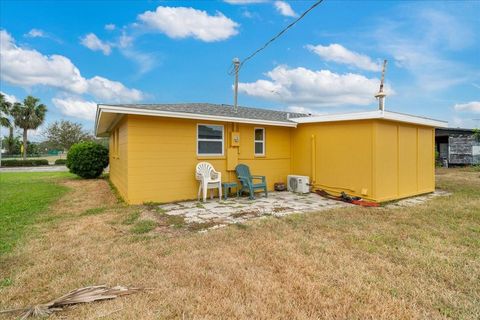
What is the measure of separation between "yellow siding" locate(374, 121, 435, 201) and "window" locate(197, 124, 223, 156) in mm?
4345

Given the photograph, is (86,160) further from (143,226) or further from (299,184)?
(299,184)

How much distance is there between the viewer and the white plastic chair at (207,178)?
7230 millimetres

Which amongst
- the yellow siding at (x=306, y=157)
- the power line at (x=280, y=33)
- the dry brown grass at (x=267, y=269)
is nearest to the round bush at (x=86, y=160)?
A: the yellow siding at (x=306, y=157)

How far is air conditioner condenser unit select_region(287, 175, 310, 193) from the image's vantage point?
873 centimetres

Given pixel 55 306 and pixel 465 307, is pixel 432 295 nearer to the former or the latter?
pixel 465 307

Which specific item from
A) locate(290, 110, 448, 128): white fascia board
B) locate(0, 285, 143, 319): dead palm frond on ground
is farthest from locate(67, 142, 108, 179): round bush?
locate(0, 285, 143, 319): dead palm frond on ground

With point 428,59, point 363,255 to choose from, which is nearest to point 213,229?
point 363,255

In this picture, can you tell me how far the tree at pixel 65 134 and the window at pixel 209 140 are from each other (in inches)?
1203

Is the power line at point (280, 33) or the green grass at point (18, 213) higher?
the power line at point (280, 33)

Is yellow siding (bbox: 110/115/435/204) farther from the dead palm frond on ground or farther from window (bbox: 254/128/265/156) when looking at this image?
the dead palm frond on ground

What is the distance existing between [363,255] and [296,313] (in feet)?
5.69

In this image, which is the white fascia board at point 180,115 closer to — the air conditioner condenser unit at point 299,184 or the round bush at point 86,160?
the air conditioner condenser unit at point 299,184

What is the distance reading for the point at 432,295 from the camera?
8.52 feet

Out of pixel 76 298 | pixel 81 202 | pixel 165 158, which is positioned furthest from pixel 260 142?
pixel 76 298
